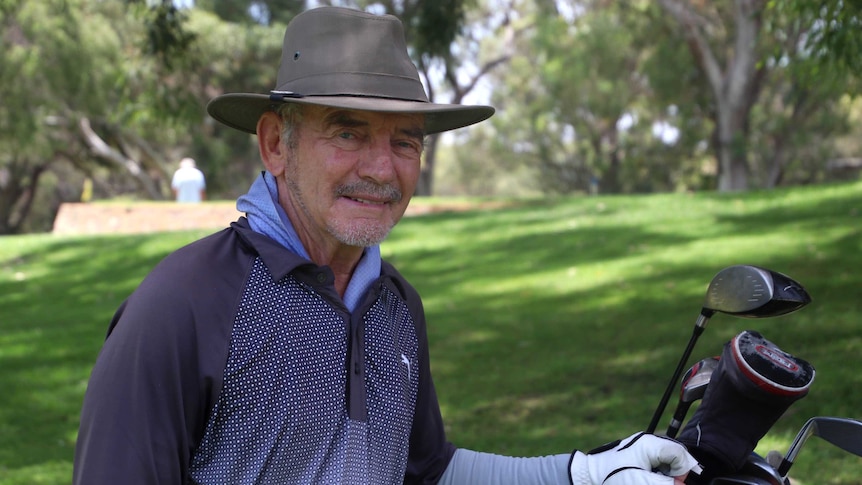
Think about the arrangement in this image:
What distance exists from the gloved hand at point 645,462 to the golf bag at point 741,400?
6 cm

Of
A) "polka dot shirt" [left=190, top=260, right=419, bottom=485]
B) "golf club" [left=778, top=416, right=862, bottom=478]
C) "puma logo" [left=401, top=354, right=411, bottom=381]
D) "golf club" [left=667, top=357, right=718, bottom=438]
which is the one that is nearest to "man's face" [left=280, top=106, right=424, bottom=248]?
"polka dot shirt" [left=190, top=260, right=419, bottom=485]

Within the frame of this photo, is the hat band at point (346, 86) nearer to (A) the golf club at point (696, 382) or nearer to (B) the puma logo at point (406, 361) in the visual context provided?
(B) the puma logo at point (406, 361)

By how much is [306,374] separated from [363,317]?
0.24m

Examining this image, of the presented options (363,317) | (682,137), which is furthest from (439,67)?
(682,137)

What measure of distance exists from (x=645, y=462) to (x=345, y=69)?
1185mm

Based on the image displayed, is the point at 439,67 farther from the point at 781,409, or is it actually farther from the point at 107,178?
the point at 107,178

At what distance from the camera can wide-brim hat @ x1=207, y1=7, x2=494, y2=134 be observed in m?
2.36

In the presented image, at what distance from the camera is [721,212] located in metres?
13.5

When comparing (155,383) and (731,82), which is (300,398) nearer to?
(155,383)

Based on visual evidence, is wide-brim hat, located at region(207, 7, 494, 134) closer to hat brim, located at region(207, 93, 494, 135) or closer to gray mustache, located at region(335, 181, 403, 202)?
hat brim, located at region(207, 93, 494, 135)

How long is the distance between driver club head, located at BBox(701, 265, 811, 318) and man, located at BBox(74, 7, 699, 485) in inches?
17.3

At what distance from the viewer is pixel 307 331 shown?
226cm

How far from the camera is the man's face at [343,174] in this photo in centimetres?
238

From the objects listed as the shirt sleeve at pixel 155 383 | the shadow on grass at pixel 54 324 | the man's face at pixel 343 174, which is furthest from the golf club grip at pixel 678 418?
the shadow on grass at pixel 54 324
